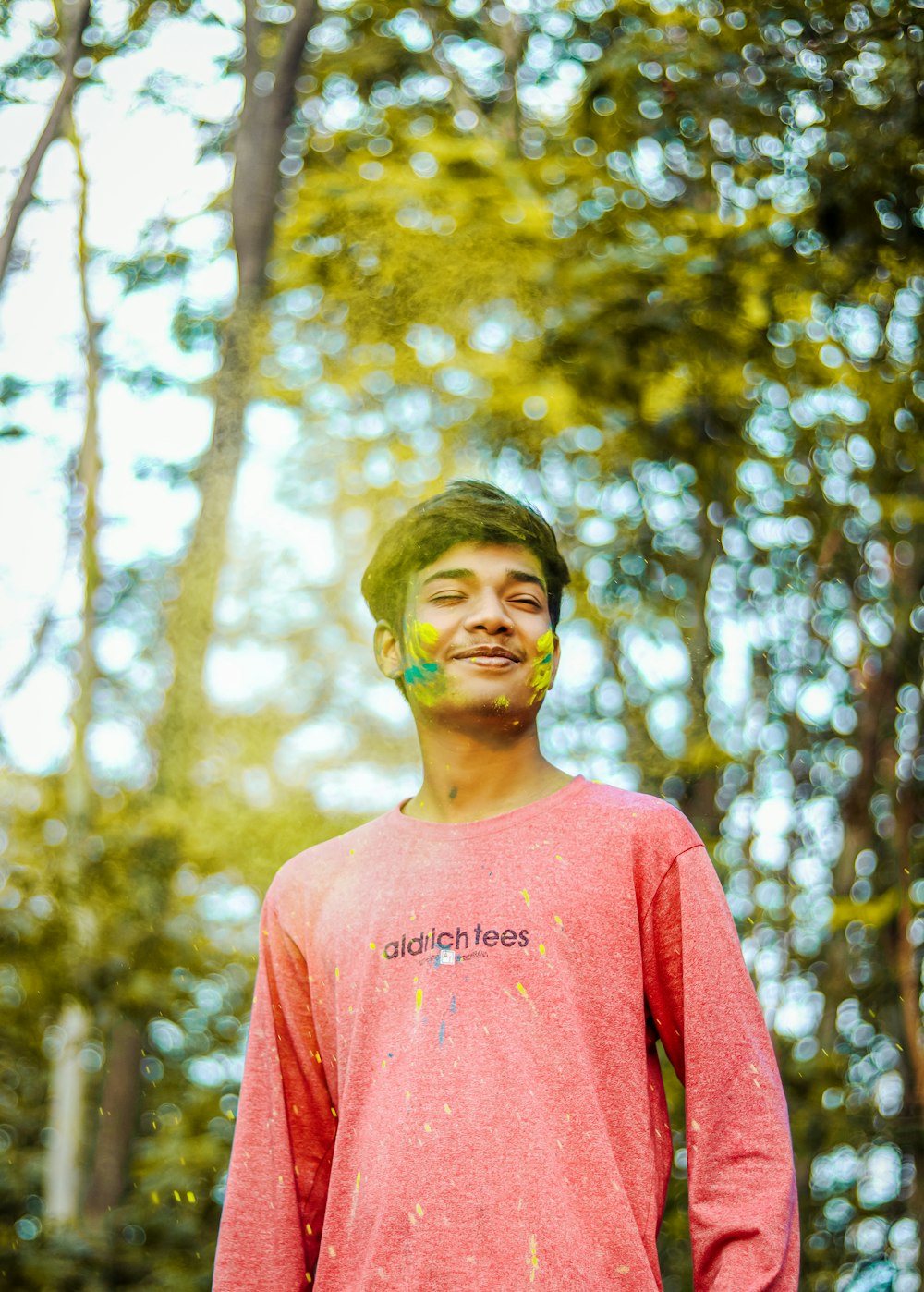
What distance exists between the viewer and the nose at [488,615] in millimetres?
1161

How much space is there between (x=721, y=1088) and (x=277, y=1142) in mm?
395

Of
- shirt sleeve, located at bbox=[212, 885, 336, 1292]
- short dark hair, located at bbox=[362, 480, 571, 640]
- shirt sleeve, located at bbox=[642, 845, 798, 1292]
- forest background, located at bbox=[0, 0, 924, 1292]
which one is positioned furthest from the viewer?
forest background, located at bbox=[0, 0, 924, 1292]

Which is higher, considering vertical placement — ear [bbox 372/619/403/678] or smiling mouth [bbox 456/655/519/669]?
ear [bbox 372/619/403/678]

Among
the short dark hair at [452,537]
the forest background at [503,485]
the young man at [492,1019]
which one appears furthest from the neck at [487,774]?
the forest background at [503,485]

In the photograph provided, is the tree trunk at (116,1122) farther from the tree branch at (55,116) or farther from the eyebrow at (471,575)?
the eyebrow at (471,575)

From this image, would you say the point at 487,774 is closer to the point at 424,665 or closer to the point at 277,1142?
the point at 424,665

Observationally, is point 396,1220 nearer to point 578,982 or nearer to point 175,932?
point 578,982

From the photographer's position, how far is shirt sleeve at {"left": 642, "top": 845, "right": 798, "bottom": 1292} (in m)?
0.94

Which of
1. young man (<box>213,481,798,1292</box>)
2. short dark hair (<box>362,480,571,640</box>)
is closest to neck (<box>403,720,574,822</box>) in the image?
young man (<box>213,481,798,1292</box>)

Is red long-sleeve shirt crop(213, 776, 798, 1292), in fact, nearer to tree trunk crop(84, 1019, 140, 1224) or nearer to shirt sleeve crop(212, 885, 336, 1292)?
shirt sleeve crop(212, 885, 336, 1292)

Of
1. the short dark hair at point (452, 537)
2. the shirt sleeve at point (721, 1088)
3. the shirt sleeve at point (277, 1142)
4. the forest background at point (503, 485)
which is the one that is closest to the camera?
the shirt sleeve at point (721, 1088)

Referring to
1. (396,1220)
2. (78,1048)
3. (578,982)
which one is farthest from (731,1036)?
(78,1048)

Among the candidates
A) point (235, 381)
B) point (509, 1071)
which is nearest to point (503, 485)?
point (235, 381)

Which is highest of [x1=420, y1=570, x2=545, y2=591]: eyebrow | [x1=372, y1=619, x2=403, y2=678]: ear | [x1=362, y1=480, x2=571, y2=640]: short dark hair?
[x1=362, y1=480, x2=571, y2=640]: short dark hair
